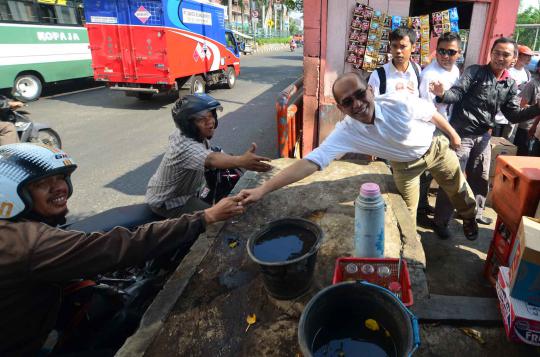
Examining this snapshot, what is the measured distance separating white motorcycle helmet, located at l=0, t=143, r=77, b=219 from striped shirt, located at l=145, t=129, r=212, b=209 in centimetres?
110

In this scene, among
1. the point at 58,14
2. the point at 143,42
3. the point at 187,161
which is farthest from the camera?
the point at 58,14

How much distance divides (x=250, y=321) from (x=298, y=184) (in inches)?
81.4

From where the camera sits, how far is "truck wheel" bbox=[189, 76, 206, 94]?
11.7 meters

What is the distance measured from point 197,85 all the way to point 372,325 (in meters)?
11.8

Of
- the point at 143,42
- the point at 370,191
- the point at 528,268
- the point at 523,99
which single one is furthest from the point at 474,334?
the point at 143,42

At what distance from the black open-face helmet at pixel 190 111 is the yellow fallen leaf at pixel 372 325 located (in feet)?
6.54

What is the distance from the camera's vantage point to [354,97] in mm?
2570

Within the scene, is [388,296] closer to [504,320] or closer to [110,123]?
[504,320]

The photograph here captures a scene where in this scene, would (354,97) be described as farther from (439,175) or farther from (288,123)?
(288,123)

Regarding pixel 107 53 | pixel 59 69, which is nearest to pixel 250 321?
pixel 107 53

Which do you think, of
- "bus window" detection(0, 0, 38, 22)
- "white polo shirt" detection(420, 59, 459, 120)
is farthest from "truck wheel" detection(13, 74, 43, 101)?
"white polo shirt" detection(420, 59, 459, 120)

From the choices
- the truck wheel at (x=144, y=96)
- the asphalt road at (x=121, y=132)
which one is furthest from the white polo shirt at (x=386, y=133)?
the truck wheel at (x=144, y=96)

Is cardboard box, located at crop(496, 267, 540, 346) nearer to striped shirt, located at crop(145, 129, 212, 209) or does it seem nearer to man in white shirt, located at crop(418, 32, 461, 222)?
man in white shirt, located at crop(418, 32, 461, 222)

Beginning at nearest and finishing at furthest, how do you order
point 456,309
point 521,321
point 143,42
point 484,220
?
point 521,321 → point 456,309 → point 484,220 → point 143,42
